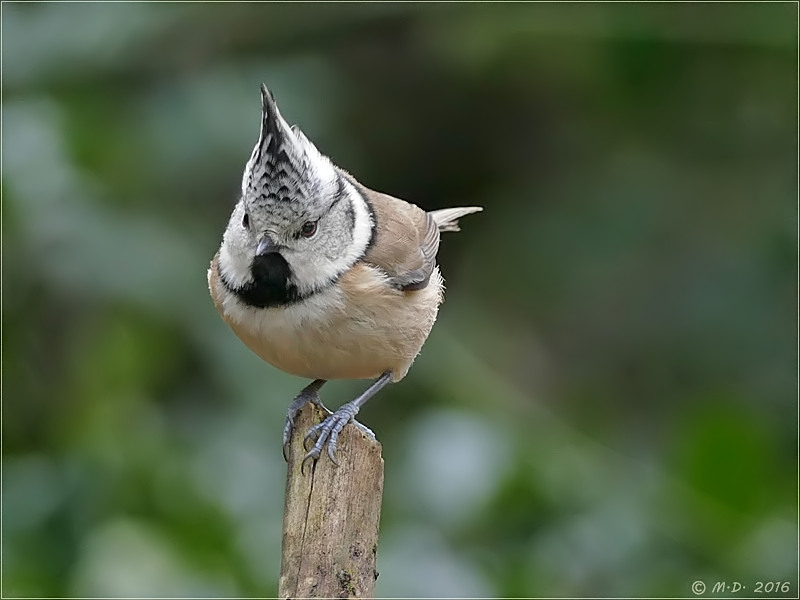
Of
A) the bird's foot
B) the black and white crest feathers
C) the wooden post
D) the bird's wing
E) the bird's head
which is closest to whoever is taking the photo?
the wooden post

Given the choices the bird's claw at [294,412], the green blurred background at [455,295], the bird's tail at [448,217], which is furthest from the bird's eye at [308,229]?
the bird's tail at [448,217]

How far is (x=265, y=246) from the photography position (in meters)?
3.10

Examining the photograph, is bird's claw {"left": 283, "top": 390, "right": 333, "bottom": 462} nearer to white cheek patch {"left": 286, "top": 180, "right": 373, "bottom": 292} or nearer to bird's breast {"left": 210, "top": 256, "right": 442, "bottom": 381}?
bird's breast {"left": 210, "top": 256, "right": 442, "bottom": 381}

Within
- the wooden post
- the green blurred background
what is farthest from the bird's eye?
the green blurred background

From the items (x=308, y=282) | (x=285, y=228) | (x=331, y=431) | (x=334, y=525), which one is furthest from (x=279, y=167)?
(x=334, y=525)

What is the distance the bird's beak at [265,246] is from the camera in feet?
10.2

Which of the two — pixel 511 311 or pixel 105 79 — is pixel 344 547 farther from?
pixel 511 311

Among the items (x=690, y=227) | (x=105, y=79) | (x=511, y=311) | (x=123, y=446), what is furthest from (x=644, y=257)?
(x=123, y=446)

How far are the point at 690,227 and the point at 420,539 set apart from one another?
322 cm

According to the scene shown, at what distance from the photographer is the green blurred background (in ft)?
12.1

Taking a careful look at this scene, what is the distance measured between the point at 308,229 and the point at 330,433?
22.9 inches

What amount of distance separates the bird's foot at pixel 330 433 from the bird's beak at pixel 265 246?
445 mm

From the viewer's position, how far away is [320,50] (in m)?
5.77

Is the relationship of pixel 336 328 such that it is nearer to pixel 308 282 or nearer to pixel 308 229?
pixel 308 282
